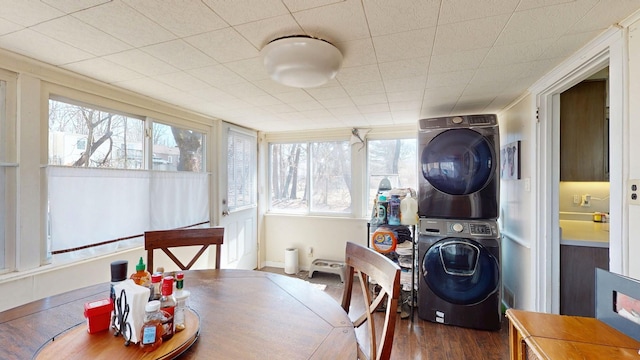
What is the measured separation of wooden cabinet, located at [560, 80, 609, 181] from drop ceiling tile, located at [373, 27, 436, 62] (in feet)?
5.65

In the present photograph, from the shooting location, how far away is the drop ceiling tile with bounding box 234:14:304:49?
123cm

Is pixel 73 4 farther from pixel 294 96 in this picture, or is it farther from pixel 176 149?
pixel 176 149

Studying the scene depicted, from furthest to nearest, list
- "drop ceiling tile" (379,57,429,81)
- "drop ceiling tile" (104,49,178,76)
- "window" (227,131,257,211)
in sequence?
"window" (227,131,257,211)
"drop ceiling tile" (379,57,429,81)
"drop ceiling tile" (104,49,178,76)

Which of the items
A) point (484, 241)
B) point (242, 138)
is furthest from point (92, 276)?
point (484, 241)

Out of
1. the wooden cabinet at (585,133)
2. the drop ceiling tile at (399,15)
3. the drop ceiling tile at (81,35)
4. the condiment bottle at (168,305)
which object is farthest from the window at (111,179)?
the wooden cabinet at (585,133)

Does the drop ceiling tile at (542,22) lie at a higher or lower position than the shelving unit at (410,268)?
higher

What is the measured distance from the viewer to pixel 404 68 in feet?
5.75

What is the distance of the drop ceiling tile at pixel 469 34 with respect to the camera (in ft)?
4.05

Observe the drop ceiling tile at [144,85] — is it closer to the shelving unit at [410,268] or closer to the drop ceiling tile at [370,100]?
the drop ceiling tile at [370,100]

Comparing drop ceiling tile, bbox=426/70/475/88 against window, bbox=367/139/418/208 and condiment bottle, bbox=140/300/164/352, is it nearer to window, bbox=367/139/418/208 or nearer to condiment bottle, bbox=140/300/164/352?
window, bbox=367/139/418/208

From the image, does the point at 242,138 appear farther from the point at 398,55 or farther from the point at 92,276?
the point at 398,55

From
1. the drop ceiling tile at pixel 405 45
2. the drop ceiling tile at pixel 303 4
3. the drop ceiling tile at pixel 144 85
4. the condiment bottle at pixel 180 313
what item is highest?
the drop ceiling tile at pixel 144 85

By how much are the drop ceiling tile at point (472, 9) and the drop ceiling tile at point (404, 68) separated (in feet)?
1.37

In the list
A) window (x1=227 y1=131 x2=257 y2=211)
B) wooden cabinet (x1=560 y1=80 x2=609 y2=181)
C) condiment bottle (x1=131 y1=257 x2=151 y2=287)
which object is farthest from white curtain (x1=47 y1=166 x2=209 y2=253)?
wooden cabinet (x1=560 y1=80 x2=609 y2=181)
